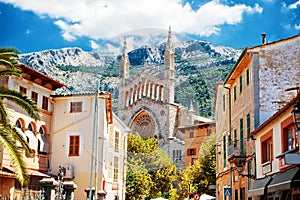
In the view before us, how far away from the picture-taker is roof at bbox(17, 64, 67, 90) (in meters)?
26.7

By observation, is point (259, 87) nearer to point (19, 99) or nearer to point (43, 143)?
point (19, 99)

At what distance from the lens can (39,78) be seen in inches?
1147

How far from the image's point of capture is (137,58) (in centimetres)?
1016

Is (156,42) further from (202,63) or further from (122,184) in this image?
(122,184)

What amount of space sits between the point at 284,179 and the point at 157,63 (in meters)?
7.32

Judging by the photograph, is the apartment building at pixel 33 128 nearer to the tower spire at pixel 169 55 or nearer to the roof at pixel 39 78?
the roof at pixel 39 78

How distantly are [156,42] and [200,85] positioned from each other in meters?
1.47

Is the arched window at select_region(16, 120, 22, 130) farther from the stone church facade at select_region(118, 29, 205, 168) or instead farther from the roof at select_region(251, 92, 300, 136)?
the stone church facade at select_region(118, 29, 205, 168)

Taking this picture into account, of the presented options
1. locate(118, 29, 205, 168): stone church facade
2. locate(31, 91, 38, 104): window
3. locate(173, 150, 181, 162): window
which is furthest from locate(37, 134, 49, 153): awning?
locate(118, 29, 205, 168): stone church facade

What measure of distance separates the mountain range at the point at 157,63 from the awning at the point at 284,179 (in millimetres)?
5030

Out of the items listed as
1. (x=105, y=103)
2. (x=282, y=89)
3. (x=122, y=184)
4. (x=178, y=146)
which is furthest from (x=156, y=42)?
(x=122, y=184)

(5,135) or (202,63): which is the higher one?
(202,63)

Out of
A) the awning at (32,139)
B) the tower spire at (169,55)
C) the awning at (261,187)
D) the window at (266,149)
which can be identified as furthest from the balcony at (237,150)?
the tower spire at (169,55)

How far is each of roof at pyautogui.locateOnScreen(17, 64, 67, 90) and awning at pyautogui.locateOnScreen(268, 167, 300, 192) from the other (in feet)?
49.5
